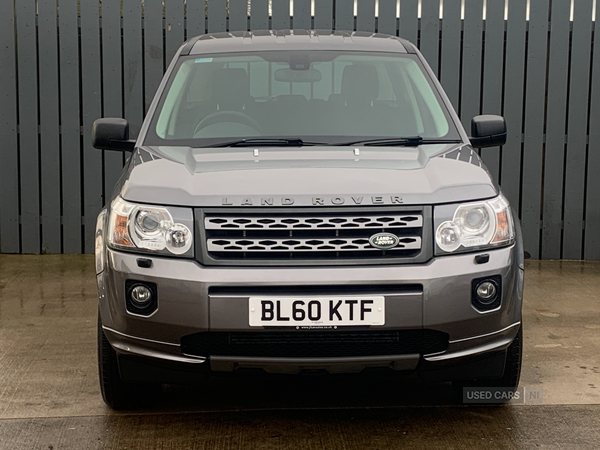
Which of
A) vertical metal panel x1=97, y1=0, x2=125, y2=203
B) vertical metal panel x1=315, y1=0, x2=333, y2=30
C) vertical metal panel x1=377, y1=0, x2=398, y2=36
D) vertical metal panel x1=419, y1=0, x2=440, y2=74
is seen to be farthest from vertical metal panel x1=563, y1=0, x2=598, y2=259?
vertical metal panel x1=97, y1=0, x2=125, y2=203

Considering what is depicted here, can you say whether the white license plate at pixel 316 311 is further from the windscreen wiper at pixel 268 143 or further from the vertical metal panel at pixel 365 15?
the vertical metal panel at pixel 365 15

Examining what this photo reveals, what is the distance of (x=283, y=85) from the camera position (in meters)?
4.77

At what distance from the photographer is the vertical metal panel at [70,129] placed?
8.16 meters

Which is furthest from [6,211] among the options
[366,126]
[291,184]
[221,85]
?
[291,184]

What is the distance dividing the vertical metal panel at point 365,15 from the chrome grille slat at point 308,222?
5035mm

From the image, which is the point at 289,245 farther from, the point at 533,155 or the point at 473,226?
the point at 533,155

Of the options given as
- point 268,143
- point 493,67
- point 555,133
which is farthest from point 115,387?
point 555,133

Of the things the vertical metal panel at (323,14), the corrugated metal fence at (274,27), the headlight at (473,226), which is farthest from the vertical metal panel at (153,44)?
the headlight at (473,226)

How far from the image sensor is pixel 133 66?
8.23m

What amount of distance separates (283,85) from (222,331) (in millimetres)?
1749

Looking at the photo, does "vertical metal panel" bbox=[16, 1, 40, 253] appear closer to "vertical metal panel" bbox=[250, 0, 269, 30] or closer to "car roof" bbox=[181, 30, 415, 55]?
"vertical metal panel" bbox=[250, 0, 269, 30]

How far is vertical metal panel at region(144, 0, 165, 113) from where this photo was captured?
8.16 m

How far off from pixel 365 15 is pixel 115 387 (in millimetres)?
5169

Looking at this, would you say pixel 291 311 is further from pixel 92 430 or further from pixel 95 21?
pixel 95 21
